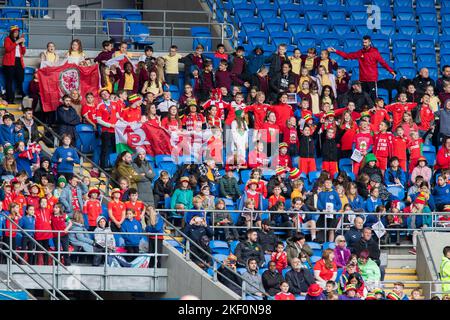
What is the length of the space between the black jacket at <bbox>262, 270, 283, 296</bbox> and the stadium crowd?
18mm

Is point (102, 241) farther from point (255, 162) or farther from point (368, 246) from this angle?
point (368, 246)

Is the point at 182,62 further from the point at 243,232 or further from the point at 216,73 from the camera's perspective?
the point at 243,232

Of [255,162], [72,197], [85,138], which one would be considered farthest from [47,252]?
[255,162]

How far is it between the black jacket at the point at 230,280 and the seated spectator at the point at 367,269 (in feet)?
5.74

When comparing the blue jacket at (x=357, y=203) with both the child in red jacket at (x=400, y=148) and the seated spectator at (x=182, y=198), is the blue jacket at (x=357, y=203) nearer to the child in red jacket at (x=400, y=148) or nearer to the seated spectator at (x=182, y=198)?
the child in red jacket at (x=400, y=148)

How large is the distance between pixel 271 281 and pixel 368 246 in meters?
2.03

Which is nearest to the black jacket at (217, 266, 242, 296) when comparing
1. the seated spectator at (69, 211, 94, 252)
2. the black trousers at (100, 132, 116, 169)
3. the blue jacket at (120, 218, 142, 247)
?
the blue jacket at (120, 218, 142, 247)

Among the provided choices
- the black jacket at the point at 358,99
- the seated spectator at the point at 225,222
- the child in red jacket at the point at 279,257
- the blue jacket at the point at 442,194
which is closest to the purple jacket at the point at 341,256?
the child in red jacket at the point at 279,257

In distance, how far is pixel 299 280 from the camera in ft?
66.0

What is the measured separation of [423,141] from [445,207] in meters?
2.28

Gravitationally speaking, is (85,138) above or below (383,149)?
above

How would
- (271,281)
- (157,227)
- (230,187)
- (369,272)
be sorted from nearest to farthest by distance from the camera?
(271,281), (369,272), (157,227), (230,187)

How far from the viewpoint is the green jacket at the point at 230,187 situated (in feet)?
74.4

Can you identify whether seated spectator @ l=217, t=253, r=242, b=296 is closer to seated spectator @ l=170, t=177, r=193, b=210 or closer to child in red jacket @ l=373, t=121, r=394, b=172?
seated spectator @ l=170, t=177, r=193, b=210
